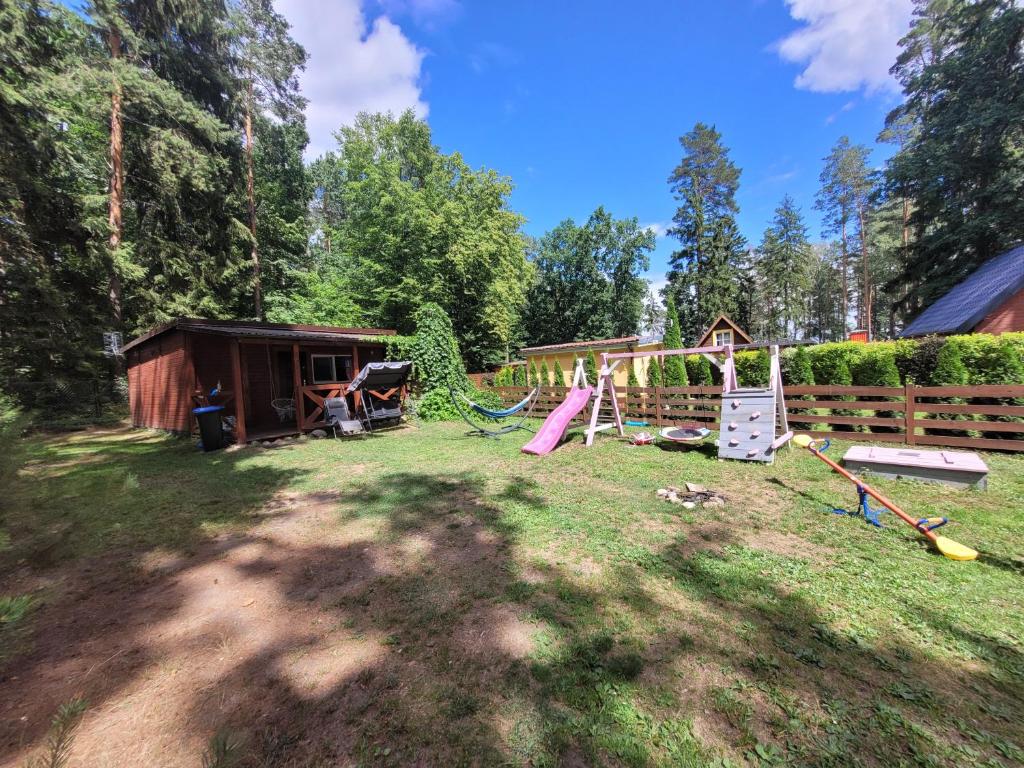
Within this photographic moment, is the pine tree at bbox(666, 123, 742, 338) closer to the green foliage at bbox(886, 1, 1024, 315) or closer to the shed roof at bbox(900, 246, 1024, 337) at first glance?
the green foliage at bbox(886, 1, 1024, 315)

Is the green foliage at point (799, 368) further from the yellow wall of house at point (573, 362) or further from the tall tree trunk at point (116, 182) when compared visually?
the tall tree trunk at point (116, 182)

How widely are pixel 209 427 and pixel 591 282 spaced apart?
1022 inches

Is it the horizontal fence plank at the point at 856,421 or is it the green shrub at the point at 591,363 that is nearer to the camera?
the horizontal fence plank at the point at 856,421

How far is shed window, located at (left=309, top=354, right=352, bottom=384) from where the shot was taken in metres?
11.9

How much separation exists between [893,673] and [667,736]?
129cm

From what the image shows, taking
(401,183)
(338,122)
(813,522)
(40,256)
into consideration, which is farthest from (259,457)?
(338,122)

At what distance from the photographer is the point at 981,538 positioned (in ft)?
10.6

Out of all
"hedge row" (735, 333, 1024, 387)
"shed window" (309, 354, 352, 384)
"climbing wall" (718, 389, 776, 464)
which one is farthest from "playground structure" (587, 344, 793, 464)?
"shed window" (309, 354, 352, 384)

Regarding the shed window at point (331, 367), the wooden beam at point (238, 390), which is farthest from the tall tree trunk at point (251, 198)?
the wooden beam at point (238, 390)

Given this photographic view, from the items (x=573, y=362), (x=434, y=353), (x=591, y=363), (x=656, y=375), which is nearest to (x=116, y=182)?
(x=434, y=353)

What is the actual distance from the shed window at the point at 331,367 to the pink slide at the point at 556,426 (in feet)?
23.6

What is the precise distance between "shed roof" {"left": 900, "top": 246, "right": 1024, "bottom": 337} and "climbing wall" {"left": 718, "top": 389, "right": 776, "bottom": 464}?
909 centimetres

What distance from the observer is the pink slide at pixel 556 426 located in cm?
727

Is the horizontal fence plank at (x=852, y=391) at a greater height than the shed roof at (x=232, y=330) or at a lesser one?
lesser
